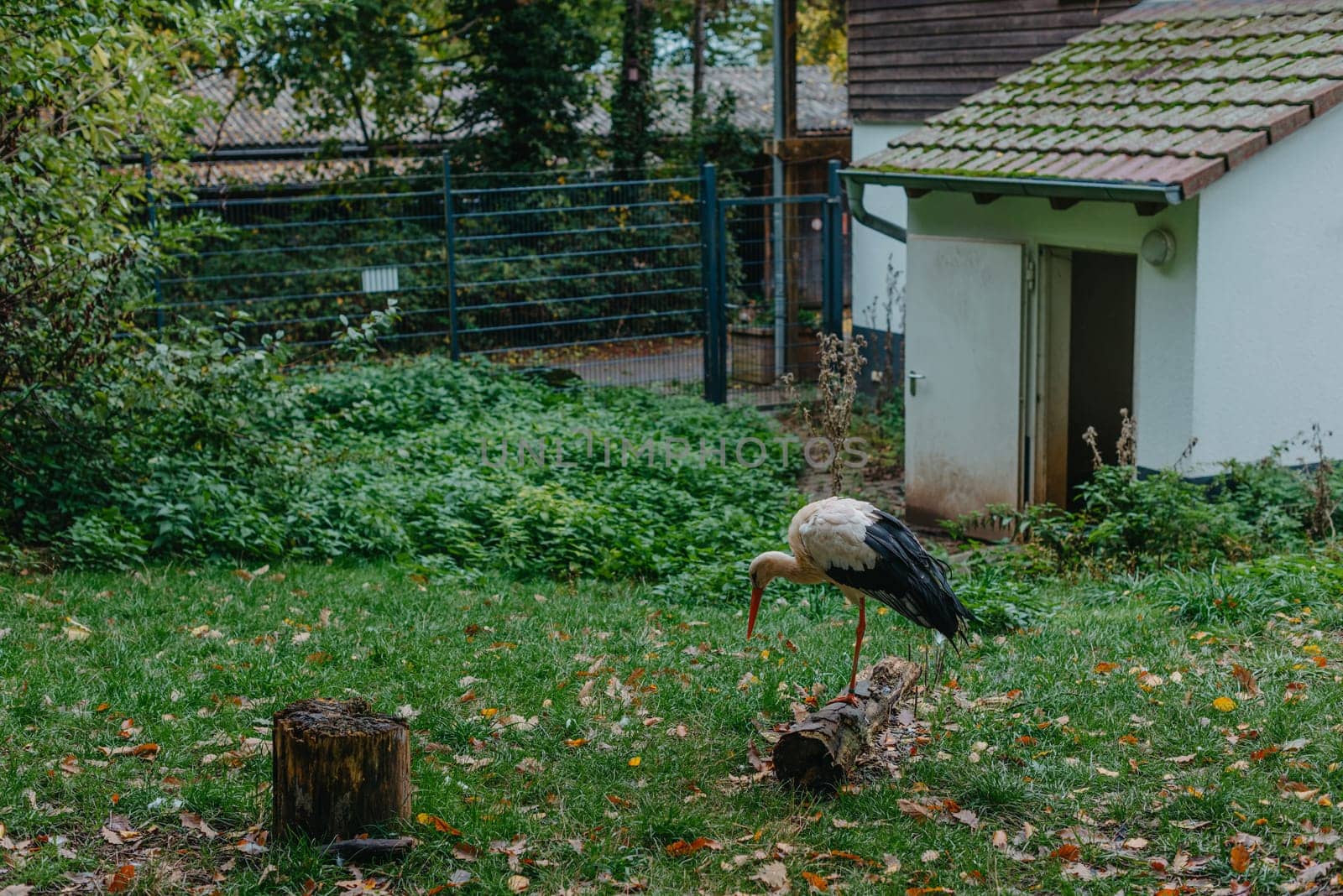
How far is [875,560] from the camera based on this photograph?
18.3 feet

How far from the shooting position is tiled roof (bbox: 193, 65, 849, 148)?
71.5 feet

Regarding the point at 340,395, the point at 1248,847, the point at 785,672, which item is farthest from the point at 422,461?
the point at 1248,847

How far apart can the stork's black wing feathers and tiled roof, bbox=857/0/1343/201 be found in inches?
153

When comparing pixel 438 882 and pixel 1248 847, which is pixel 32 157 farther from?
pixel 1248 847

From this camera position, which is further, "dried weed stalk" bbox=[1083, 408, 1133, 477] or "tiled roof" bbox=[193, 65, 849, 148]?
"tiled roof" bbox=[193, 65, 849, 148]

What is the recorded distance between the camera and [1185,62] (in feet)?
32.9

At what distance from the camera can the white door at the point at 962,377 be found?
10.4 meters

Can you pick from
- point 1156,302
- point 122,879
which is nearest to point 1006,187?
point 1156,302

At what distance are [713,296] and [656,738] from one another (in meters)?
10.1

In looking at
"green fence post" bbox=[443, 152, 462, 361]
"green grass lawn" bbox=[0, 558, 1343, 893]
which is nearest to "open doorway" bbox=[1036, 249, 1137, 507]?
"green grass lawn" bbox=[0, 558, 1343, 893]

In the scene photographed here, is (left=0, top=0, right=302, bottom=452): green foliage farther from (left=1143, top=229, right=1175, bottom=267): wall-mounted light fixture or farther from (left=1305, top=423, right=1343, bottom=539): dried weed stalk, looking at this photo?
(left=1305, top=423, right=1343, bottom=539): dried weed stalk

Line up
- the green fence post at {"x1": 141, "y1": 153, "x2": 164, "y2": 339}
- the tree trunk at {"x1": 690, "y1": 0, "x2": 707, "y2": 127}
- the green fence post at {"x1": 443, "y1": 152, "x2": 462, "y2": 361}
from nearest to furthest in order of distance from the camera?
1. the green fence post at {"x1": 141, "y1": 153, "x2": 164, "y2": 339}
2. the green fence post at {"x1": 443, "y1": 152, "x2": 462, "y2": 361}
3. the tree trunk at {"x1": 690, "y1": 0, "x2": 707, "y2": 127}

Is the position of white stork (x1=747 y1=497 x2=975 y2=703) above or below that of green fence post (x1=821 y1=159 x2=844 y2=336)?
below

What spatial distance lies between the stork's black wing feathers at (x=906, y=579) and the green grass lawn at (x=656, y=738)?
0.54 metres
